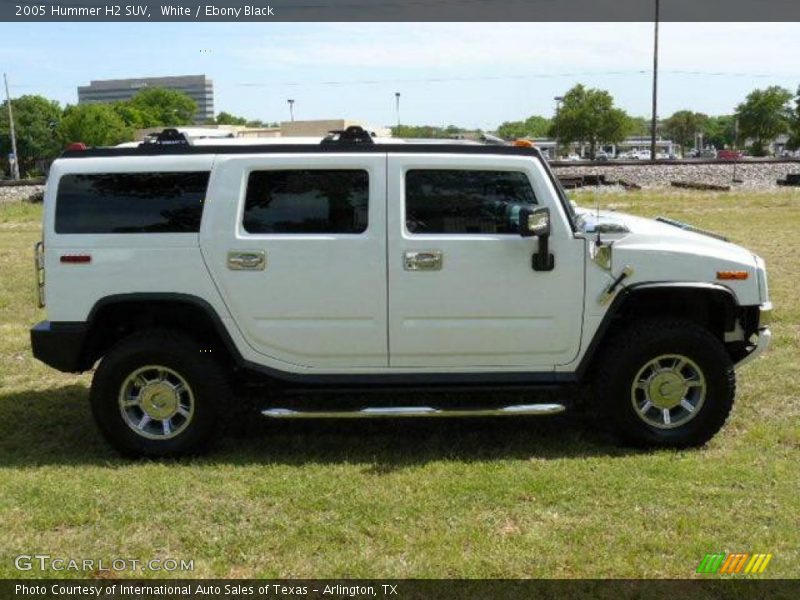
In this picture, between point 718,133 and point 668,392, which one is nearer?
point 668,392

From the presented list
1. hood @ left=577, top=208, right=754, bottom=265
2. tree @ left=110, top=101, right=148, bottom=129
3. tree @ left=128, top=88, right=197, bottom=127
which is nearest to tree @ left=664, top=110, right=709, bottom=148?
tree @ left=128, top=88, right=197, bottom=127

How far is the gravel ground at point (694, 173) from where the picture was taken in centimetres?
4078

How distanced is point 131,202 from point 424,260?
1873mm

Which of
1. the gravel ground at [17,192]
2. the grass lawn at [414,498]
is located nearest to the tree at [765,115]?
the gravel ground at [17,192]

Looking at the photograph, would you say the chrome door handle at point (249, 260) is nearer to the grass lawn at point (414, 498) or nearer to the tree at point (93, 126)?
the grass lawn at point (414, 498)

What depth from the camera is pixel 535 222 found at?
191 inches

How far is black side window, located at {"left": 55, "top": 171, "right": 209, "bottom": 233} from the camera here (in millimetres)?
5156

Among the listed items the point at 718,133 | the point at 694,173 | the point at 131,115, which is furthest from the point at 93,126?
the point at 718,133

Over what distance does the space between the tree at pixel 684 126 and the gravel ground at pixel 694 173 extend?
8457 cm

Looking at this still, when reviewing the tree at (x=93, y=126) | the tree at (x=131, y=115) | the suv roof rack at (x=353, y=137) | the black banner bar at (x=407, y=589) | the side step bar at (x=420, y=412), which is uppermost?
the tree at (x=131, y=115)

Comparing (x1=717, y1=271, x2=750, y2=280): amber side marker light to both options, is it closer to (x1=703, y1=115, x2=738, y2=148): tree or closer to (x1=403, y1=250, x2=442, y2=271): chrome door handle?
(x1=403, y1=250, x2=442, y2=271): chrome door handle

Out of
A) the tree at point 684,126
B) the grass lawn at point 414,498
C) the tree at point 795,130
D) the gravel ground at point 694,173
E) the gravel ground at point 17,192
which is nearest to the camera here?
the grass lawn at point 414,498

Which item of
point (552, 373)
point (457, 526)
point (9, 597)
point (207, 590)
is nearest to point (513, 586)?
point (457, 526)

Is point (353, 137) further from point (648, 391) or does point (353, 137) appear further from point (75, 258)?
point (648, 391)
